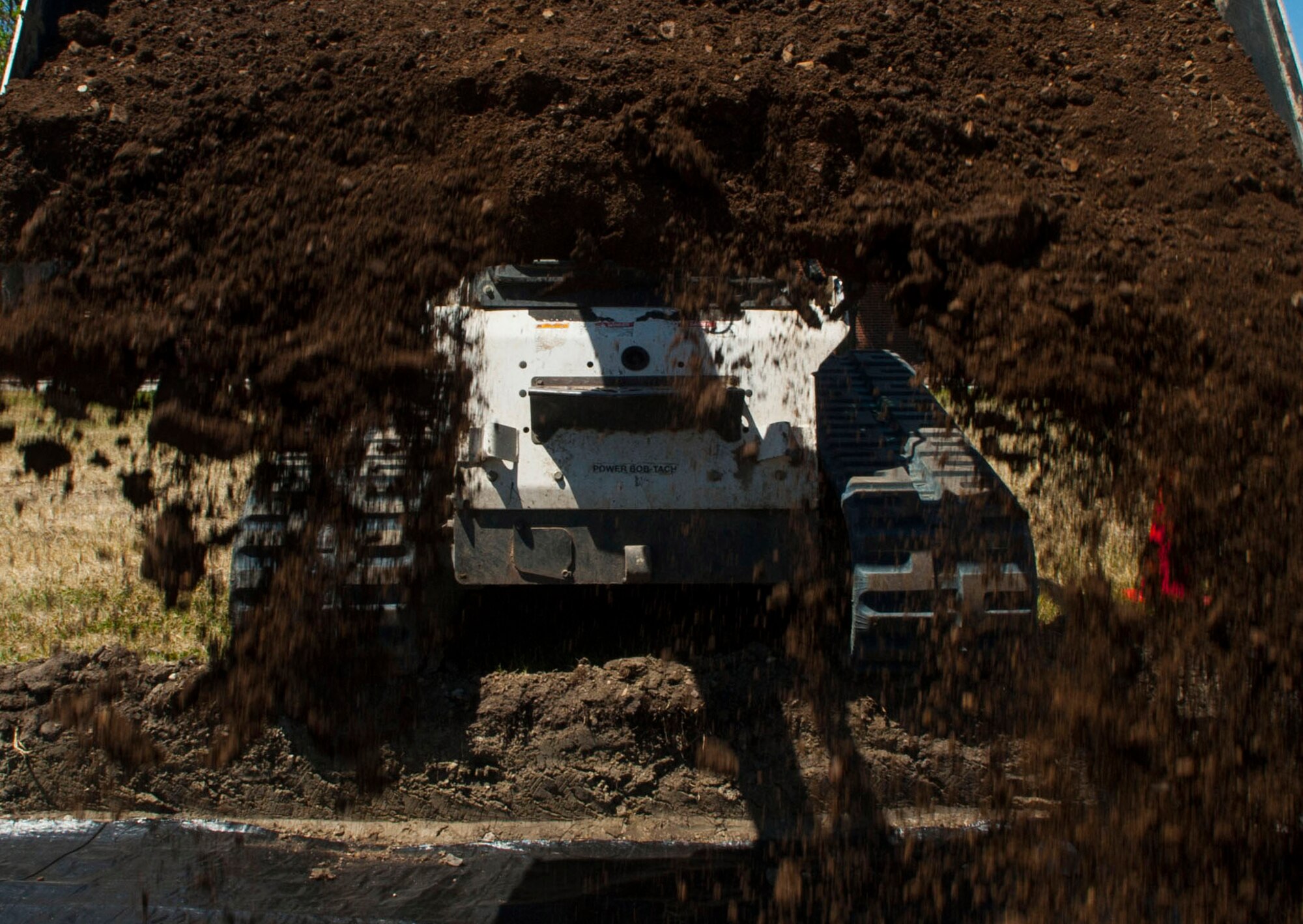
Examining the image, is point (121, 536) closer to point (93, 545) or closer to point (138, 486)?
point (93, 545)

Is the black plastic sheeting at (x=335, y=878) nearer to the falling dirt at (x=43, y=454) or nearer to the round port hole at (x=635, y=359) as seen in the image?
the falling dirt at (x=43, y=454)

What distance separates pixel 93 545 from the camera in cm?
607

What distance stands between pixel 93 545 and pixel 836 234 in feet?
A: 15.7

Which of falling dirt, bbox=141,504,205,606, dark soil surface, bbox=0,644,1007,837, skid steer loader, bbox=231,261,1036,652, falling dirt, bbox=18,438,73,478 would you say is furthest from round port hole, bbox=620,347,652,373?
falling dirt, bbox=18,438,73,478

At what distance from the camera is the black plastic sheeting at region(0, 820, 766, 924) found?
330 centimetres

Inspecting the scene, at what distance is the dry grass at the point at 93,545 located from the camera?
377cm

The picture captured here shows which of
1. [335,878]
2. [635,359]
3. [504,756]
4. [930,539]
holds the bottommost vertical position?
[335,878]

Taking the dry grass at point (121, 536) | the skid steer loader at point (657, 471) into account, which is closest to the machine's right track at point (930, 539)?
the skid steer loader at point (657, 471)

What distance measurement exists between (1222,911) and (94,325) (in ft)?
13.4

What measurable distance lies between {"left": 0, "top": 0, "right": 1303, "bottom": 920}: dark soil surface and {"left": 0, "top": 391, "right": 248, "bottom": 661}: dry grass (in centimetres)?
31

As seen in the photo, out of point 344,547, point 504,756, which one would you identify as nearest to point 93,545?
point 344,547

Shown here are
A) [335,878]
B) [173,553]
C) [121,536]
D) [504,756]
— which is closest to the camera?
[335,878]

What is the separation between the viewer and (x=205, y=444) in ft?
11.7

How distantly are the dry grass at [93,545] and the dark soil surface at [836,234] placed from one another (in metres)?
0.31
